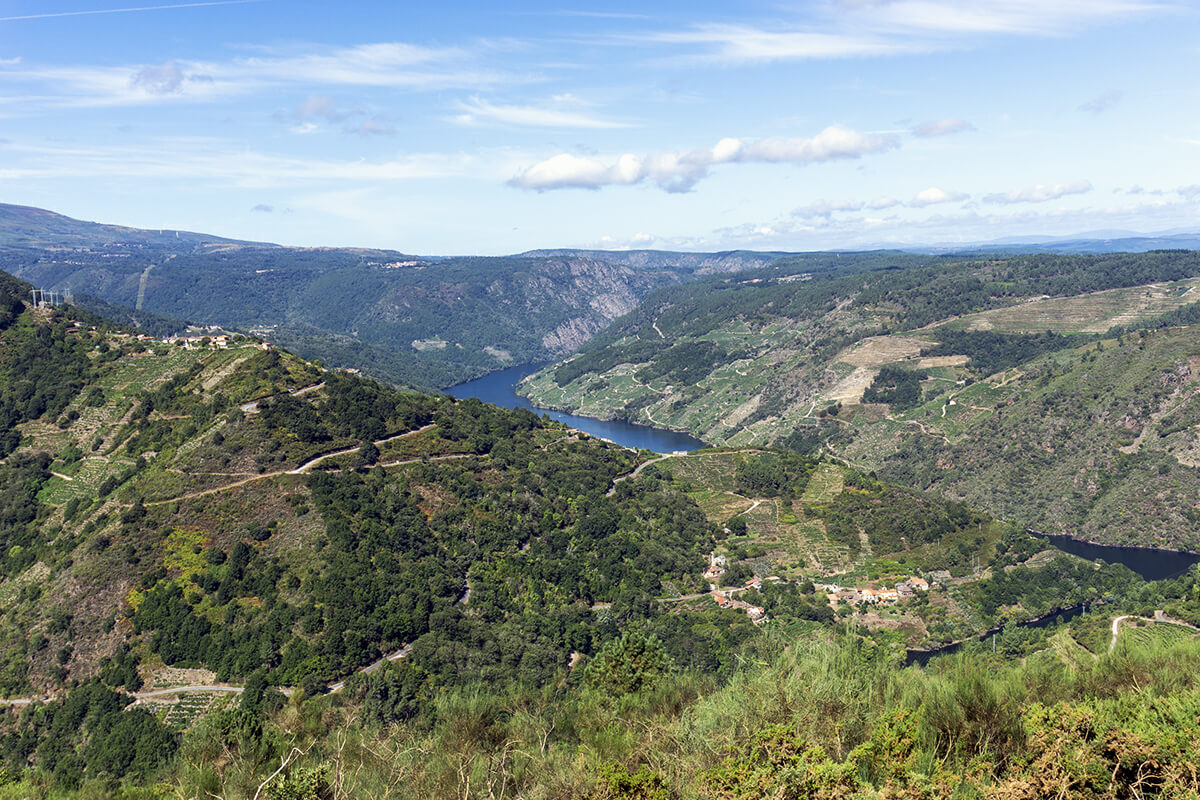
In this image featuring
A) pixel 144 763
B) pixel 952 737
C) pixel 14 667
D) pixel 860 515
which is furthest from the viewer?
pixel 860 515

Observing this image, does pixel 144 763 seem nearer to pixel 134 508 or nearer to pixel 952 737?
pixel 134 508

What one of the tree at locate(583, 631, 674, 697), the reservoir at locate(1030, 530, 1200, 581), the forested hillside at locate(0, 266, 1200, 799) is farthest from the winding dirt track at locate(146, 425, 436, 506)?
the reservoir at locate(1030, 530, 1200, 581)

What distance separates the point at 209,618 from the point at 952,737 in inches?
2202

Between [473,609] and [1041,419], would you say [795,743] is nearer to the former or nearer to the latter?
[473,609]

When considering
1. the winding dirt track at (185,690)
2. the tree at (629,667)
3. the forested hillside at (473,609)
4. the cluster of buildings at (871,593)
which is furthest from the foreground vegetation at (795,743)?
the cluster of buildings at (871,593)

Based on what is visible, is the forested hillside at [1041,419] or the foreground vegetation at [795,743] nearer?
the foreground vegetation at [795,743]

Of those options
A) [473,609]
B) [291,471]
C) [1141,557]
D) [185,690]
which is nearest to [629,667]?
[473,609]

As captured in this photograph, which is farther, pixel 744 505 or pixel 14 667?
pixel 744 505

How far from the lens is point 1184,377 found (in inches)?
5310

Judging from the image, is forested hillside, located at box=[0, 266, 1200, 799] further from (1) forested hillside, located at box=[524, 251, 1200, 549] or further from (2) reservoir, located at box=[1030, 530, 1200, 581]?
(1) forested hillside, located at box=[524, 251, 1200, 549]

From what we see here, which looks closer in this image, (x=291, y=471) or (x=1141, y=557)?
(x=291, y=471)

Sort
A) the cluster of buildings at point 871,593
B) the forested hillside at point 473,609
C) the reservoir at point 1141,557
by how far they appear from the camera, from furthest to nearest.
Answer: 1. the reservoir at point 1141,557
2. the cluster of buildings at point 871,593
3. the forested hillside at point 473,609

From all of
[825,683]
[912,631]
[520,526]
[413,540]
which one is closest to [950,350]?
[912,631]

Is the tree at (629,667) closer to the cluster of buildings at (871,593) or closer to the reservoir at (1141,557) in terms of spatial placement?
the cluster of buildings at (871,593)
